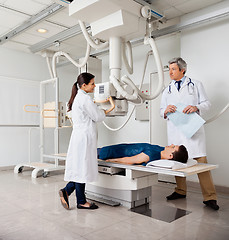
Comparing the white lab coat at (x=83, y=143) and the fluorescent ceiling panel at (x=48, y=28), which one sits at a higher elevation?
the fluorescent ceiling panel at (x=48, y=28)

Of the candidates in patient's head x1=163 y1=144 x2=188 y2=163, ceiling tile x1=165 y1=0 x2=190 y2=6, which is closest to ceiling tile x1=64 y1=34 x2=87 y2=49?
ceiling tile x1=165 y1=0 x2=190 y2=6

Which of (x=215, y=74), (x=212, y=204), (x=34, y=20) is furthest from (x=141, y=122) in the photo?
(x=34, y=20)

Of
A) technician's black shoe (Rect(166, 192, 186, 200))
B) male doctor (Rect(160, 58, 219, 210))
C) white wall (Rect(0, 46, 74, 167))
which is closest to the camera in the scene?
male doctor (Rect(160, 58, 219, 210))

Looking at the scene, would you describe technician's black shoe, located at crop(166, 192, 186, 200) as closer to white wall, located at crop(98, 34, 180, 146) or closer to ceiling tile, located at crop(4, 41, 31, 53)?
white wall, located at crop(98, 34, 180, 146)

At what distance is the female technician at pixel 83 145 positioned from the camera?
2434mm

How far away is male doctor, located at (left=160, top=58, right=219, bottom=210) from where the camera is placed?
260 cm

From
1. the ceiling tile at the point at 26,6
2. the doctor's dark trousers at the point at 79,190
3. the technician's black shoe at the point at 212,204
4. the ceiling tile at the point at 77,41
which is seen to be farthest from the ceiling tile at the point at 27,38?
the technician's black shoe at the point at 212,204

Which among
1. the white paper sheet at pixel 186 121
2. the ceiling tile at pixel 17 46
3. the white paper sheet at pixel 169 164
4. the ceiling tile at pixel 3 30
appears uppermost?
the ceiling tile at pixel 3 30

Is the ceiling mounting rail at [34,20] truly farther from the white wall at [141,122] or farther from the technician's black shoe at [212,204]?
the technician's black shoe at [212,204]

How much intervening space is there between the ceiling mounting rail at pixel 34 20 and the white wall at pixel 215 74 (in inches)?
72.7

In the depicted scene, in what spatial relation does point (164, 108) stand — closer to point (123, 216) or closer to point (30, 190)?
point (123, 216)

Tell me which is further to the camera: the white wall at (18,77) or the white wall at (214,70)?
the white wall at (18,77)

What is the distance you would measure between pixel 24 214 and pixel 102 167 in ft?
2.90

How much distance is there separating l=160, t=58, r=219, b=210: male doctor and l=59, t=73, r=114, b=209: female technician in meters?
0.78
